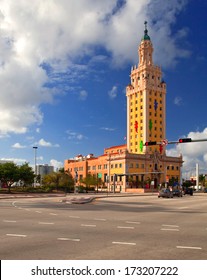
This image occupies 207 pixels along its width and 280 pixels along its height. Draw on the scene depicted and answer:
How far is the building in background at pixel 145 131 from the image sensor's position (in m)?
131

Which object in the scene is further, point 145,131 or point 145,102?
point 145,102

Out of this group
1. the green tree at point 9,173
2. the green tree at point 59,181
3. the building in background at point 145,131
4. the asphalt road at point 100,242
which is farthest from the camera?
the building in background at point 145,131

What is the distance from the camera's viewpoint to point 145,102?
450ft

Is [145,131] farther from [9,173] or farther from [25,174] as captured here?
[9,173]

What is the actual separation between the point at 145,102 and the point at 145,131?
35.7 feet

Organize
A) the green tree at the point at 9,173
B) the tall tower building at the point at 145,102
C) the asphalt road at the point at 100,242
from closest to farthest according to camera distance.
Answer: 1. the asphalt road at the point at 100,242
2. the green tree at the point at 9,173
3. the tall tower building at the point at 145,102

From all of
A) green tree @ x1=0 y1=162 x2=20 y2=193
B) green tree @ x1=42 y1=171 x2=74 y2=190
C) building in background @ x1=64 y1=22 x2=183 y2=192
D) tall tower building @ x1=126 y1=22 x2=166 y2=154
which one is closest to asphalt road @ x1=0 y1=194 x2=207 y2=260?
green tree @ x1=0 y1=162 x2=20 y2=193

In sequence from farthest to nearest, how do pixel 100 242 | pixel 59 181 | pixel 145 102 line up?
pixel 145 102, pixel 59 181, pixel 100 242

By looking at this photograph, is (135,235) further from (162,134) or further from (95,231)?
(162,134)

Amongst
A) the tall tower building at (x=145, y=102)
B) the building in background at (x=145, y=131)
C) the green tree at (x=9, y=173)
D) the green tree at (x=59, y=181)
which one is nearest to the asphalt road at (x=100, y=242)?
the green tree at (x=9, y=173)

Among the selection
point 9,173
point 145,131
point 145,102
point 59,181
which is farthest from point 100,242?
point 145,102

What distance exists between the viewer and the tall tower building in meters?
138

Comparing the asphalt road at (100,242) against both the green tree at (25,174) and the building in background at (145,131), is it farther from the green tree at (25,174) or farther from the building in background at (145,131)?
the building in background at (145,131)

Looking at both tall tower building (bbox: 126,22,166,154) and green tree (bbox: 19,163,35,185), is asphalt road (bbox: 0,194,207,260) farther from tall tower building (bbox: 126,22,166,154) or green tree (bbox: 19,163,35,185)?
tall tower building (bbox: 126,22,166,154)
